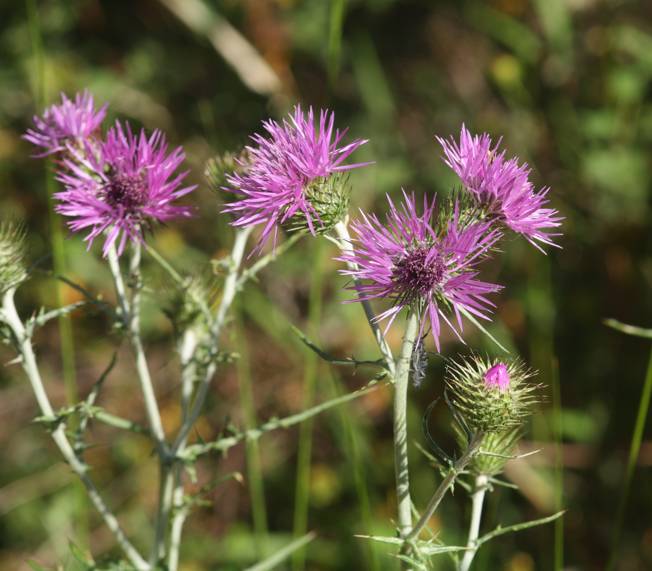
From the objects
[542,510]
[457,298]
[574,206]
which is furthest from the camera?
[574,206]

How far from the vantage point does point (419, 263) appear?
54.2 inches

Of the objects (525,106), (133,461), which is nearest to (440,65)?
(525,106)

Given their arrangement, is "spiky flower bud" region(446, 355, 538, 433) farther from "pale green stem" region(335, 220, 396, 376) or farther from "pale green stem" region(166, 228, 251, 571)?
"pale green stem" region(166, 228, 251, 571)

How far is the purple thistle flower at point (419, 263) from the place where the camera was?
136 cm

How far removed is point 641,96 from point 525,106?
2.11 feet

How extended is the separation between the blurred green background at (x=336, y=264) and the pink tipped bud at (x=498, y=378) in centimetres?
204

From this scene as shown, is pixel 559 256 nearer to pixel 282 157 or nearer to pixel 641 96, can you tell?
pixel 641 96

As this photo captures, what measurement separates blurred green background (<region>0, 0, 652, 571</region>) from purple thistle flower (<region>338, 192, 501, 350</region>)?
2061 mm

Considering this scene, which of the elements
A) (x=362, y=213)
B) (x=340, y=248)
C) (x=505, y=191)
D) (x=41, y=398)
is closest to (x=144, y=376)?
(x=41, y=398)

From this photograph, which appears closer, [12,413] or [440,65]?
[12,413]

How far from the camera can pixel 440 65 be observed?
185 inches

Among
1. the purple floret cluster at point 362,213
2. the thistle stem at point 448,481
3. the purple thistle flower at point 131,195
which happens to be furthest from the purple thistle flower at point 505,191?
the purple thistle flower at point 131,195

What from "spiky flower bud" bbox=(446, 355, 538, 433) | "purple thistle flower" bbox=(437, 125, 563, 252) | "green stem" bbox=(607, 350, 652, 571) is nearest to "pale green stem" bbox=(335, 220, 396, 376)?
"spiky flower bud" bbox=(446, 355, 538, 433)

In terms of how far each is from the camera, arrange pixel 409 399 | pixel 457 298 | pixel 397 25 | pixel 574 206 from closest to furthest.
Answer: pixel 457 298 → pixel 409 399 → pixel 574 206 → pixel 397 25
